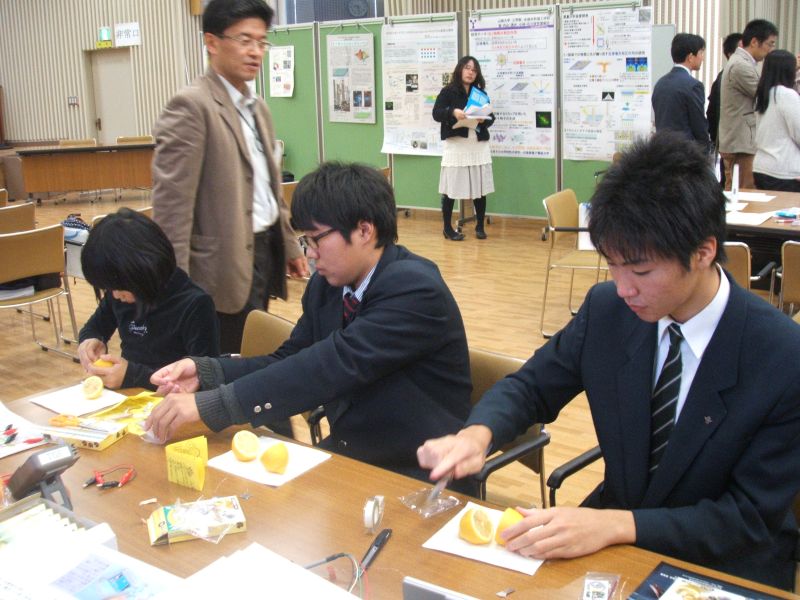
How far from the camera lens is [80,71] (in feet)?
45.3

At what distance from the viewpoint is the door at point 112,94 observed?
44.2 feet

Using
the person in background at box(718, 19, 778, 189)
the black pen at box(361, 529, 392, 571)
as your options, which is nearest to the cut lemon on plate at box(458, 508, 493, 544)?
the black pen at box(361, 529, 392, 571)

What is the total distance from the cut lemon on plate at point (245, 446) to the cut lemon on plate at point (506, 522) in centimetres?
59

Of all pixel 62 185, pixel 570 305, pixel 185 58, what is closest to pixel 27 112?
pixel 185 58

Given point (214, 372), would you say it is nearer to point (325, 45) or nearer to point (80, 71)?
point (325, 45)

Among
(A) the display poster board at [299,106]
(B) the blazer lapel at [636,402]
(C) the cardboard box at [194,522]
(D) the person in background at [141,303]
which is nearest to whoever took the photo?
(C) the cardboard box at [194,522]

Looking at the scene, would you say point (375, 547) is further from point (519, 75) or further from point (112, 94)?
point (112, 94)

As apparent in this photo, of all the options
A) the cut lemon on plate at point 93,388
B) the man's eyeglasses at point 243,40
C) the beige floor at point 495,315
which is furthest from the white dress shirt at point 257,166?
the beige floor at point 495,315

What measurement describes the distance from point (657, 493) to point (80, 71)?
14.3 m

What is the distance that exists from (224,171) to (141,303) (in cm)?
60

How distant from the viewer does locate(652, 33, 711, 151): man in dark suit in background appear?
5781 mm

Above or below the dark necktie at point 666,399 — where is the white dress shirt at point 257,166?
above

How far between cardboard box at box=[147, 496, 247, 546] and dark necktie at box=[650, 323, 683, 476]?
2.53 feet

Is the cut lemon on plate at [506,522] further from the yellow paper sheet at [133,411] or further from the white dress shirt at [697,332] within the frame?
the yellow paper sheet at [133,411]
